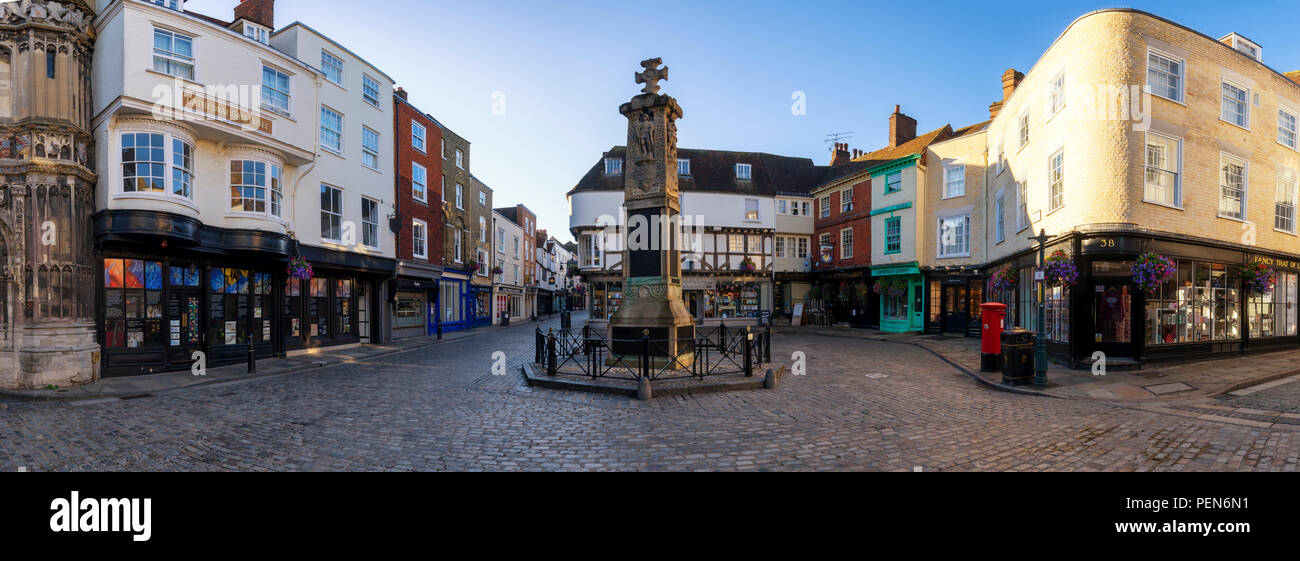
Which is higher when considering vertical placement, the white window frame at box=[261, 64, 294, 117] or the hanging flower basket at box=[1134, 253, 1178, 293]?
the white window frame at box=[261, 64, 294, 117]

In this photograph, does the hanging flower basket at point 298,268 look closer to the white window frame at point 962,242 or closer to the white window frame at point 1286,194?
the white window frame at point 962,242

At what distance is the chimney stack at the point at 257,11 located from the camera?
1695 cm

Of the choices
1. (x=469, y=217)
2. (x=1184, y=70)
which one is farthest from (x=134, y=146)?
(x=1184, y=70)

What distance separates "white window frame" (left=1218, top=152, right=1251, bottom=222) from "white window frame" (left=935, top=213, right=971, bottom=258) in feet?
29.4

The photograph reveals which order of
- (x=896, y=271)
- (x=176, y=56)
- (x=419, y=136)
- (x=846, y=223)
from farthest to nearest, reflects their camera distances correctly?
(x=846, y=223) < (x=896, y=271) < (x=419, y=136) < (x=176, y=56)

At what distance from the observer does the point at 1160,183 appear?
12398 mm

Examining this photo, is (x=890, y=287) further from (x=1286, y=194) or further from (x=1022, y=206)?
(x=1286, y=194)

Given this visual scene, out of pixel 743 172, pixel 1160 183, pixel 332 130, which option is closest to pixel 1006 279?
pixel 1160 183

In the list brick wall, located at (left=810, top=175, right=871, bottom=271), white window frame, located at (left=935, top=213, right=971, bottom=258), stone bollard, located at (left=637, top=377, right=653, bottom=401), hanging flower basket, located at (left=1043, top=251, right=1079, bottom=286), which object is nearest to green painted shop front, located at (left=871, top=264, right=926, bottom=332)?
white window frame, located at (left=935, top=213, right=971, bottom=258)

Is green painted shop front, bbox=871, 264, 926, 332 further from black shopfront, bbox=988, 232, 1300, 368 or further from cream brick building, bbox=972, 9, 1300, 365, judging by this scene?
black shopfront, bbox=988, 232, 1300, 368

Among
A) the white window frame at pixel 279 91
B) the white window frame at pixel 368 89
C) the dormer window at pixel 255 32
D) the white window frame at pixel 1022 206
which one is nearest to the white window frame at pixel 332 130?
the white window frame at pixel 368 89

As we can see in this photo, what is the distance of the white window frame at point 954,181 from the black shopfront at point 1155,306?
8811mm

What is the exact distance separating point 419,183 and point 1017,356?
2396 cm

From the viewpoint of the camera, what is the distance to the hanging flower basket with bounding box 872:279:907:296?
2564 centimetres
